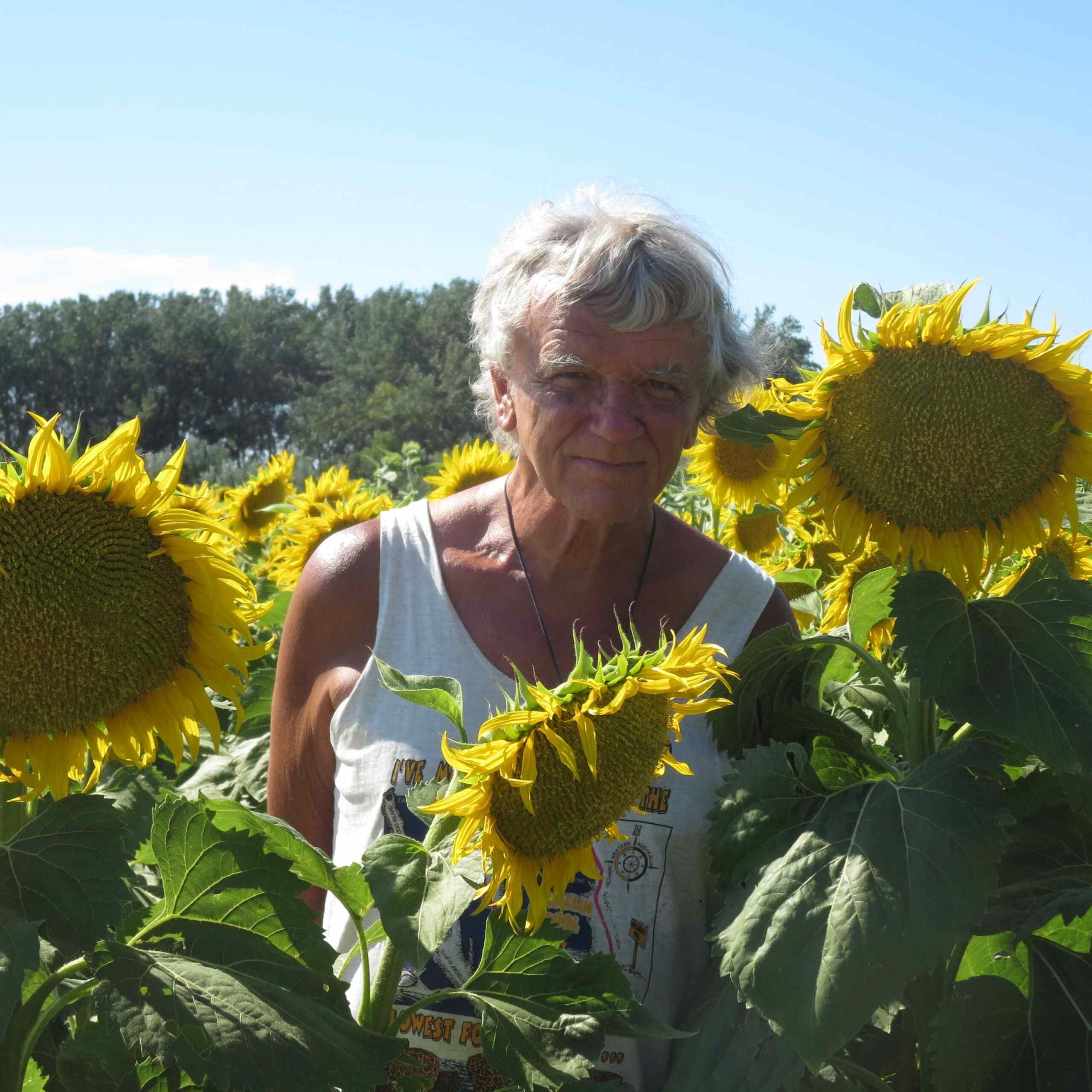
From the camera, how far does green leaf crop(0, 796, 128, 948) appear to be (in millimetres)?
1350

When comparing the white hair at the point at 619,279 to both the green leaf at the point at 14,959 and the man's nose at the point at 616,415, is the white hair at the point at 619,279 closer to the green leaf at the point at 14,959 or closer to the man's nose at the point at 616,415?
the man's nose at the point at 616,415

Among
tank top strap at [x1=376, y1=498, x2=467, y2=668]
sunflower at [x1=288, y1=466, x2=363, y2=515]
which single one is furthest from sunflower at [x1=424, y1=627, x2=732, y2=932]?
sunflower at [x1=288, y1=466, x2=363, y2=515]

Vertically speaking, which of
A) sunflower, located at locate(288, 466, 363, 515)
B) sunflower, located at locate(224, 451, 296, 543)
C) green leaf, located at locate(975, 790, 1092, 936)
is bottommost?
sunflower, located at locate(224, 451, 296, 543)

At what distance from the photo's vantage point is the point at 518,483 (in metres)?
2.76

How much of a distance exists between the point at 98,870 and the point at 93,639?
0.25m

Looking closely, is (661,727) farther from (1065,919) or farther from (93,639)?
(1065,919)

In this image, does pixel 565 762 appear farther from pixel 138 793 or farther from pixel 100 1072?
pixel 138 793

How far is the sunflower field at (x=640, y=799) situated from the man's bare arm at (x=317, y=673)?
17.7 inches

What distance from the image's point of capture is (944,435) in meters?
1.74

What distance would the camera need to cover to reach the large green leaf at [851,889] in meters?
1.53

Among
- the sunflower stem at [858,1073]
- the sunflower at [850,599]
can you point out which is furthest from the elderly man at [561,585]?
the sunflower stem at [858,1073]

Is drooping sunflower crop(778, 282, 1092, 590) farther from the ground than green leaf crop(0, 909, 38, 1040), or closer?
farther from the ground

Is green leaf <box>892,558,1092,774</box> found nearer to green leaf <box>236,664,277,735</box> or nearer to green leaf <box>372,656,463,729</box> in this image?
green leaf <box>372,656,463,729</box>

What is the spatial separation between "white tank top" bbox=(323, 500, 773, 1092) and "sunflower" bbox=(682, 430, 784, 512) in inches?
80.9
